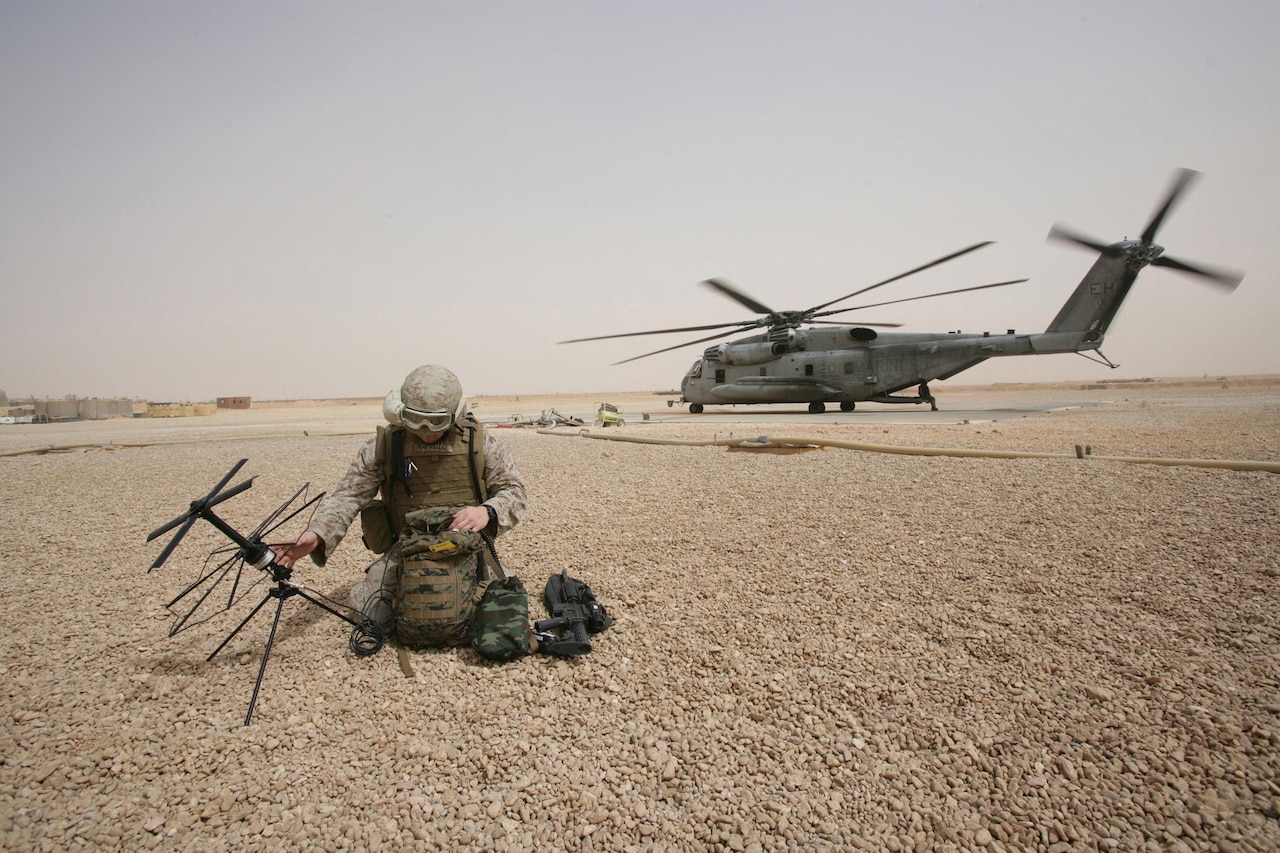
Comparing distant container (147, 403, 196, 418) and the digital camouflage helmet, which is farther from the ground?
distant container (147, 403, 196, 418)

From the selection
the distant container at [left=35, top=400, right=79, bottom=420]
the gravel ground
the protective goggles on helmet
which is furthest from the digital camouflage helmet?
the distant container at [left=35, top=400, right=79, bottom=420]

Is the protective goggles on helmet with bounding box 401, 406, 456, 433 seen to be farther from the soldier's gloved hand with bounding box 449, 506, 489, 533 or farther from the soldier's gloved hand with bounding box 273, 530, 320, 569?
the soldier's gloved hand with bounding box 273, 530, 320, 569

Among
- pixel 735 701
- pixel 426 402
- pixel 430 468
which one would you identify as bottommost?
pixel 735 701

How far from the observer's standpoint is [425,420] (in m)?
3.31

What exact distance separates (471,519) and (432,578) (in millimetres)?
371

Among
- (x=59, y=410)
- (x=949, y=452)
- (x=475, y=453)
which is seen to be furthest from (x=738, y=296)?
(x=59, y=410)

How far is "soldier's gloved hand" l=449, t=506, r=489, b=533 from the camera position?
Result: 3236mm

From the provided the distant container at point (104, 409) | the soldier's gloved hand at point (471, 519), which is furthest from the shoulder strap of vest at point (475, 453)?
the distant container at point (104, 409)

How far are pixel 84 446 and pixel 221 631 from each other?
47.7 ft

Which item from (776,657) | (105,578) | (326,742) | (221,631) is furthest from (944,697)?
(105,578)

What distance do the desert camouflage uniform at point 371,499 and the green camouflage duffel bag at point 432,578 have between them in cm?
30

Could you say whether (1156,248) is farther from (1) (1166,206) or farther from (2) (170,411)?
(2) (170,411)

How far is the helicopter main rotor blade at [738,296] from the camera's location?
53.3 feet

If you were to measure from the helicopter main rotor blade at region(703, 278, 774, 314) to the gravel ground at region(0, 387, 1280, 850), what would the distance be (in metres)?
11.8
